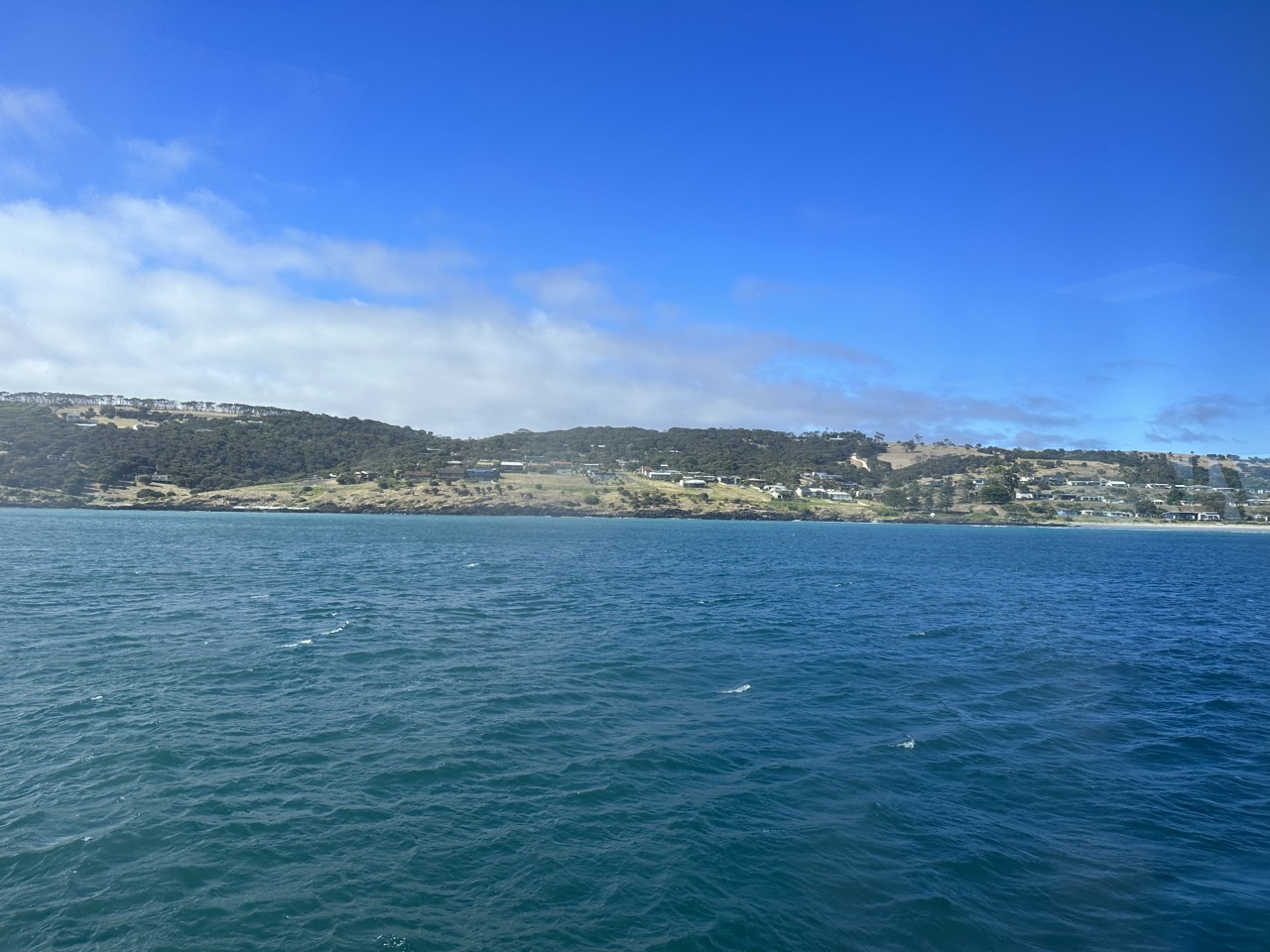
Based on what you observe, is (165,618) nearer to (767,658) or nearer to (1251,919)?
(767,658)

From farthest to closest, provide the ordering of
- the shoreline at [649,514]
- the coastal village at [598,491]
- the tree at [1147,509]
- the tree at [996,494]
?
the tree at [996,494], the tree at [1147,509], the shoreline at [649,514], the coastal village at [598,491]

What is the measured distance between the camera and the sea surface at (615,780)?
1007 cm

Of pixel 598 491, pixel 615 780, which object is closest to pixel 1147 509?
pixel 598 491

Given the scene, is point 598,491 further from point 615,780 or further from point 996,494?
point 615,780

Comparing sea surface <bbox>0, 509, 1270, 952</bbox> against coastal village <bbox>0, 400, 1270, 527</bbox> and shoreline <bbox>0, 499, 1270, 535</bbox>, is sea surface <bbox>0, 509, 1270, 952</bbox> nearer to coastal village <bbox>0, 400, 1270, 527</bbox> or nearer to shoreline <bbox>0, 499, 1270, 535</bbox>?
shoreline <bbox>0, 499, 1270, 535</bbox>

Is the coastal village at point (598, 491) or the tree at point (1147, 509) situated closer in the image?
the coastal village at point (598, 491)

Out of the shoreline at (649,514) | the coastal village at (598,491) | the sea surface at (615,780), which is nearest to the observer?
the sea surface at (615,780)

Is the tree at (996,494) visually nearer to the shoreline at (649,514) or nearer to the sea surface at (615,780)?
the shoreline at (649,514)

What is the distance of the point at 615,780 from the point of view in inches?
570

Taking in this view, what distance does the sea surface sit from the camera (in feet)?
33.0

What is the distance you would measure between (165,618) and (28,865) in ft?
68.7

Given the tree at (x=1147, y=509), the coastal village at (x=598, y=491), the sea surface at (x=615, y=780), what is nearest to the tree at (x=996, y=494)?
the coastal village at (x=598, y=491)

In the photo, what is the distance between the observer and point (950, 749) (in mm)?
16906

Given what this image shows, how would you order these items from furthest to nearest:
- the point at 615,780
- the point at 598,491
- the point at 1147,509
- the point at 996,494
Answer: the point at 996,494 < the point at 598,491 < the point at 1147,509 < the point at 615,780
